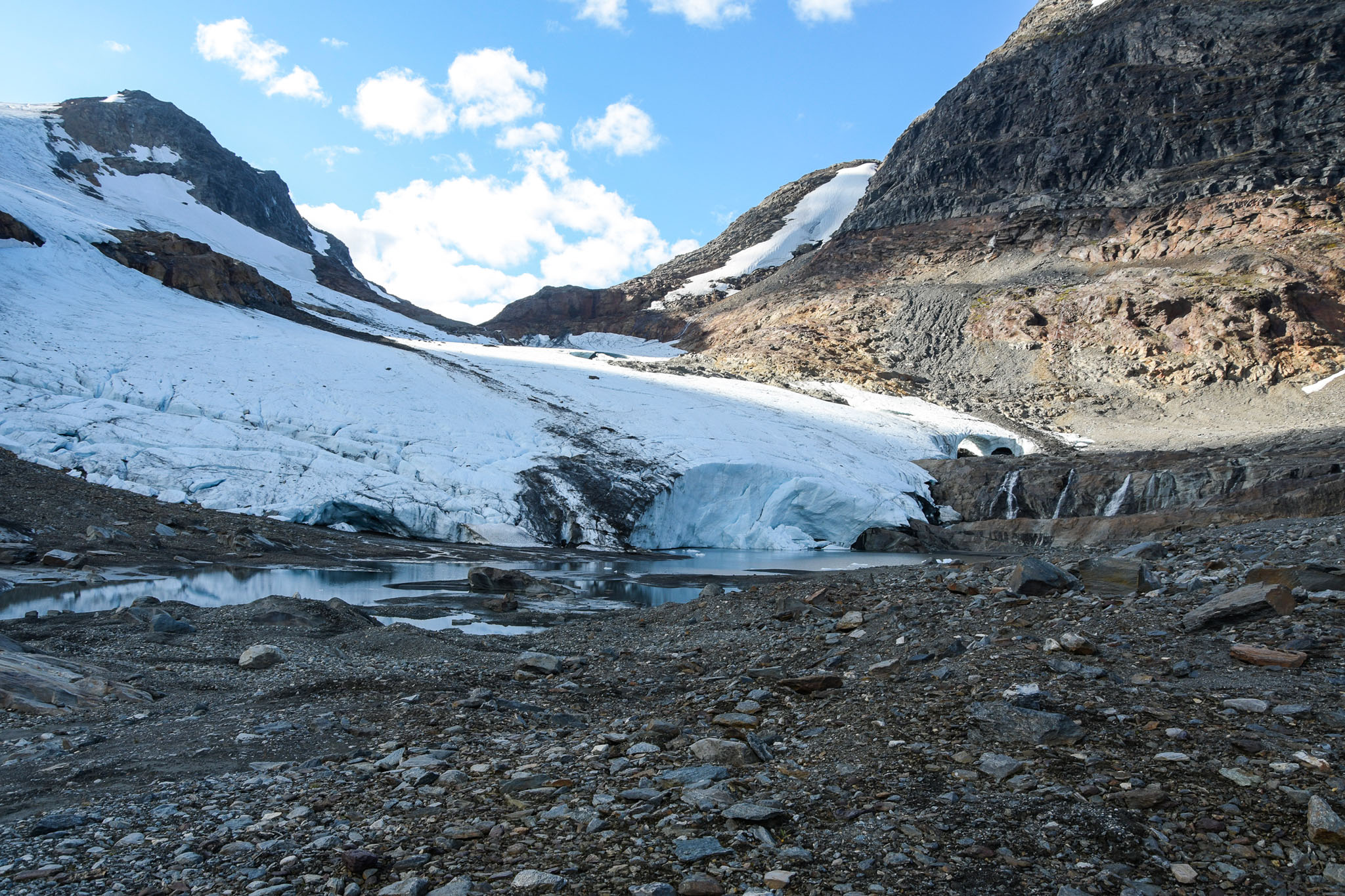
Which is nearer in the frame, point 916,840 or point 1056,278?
point 916,840

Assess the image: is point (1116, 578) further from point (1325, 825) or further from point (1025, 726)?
point (1325, 825)

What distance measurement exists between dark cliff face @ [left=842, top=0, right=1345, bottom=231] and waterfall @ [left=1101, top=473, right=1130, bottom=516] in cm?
3202

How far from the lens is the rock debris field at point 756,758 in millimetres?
2342

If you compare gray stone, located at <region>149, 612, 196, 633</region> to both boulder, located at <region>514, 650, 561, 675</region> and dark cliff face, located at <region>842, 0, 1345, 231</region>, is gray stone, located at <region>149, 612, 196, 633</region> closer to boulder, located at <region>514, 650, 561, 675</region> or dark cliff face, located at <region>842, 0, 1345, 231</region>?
boulder, located at <region>514, 650, 561, 675</region>

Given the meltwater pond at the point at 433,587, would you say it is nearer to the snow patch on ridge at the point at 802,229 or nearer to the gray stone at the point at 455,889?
the gray stone at the point at 455,889

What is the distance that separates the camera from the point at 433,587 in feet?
39.1

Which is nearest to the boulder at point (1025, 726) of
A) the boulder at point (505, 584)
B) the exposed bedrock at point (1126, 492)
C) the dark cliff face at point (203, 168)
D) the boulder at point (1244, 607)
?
the boulder at point (1244, 607)

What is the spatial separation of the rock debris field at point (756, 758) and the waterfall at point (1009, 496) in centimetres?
1757

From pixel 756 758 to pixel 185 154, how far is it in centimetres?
8085

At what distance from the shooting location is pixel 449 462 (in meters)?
20.0

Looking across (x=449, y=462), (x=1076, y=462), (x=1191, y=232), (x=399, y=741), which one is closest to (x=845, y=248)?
(x=1191, y=232)

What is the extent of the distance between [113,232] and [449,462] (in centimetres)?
2131

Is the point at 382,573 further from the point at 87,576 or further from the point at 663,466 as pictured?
the point at 663,466

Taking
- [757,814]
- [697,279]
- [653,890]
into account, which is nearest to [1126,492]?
[757,814]
